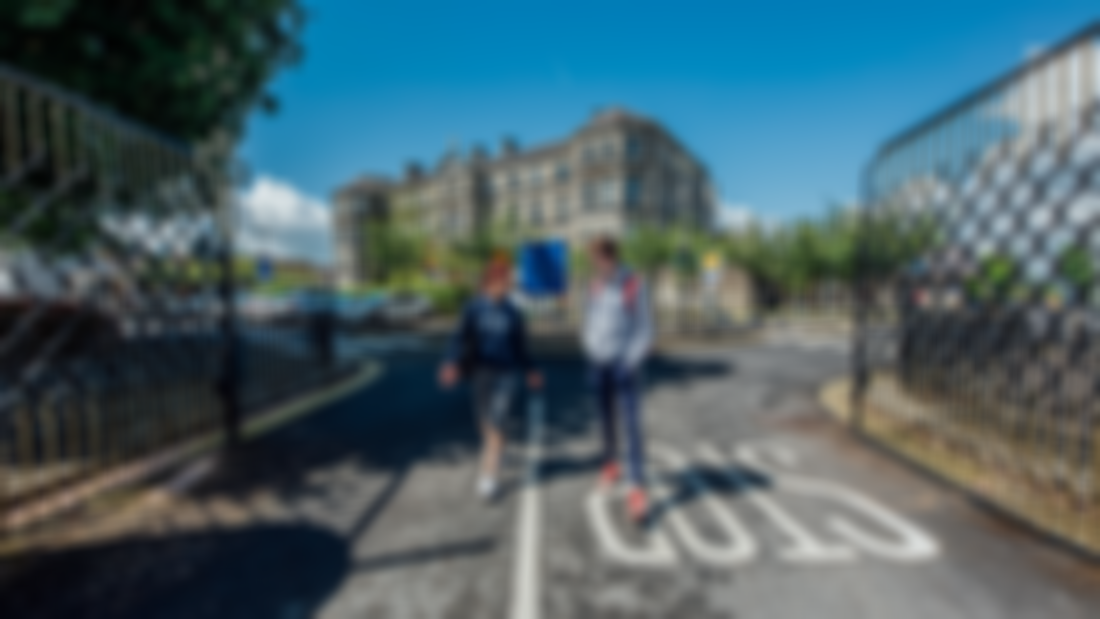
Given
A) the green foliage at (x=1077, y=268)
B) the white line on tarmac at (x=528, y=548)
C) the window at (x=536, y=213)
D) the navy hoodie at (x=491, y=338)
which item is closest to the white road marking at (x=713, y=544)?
the white line on tarmac at (x=528, y=548)

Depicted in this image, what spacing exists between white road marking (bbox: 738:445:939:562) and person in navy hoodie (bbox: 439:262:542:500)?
2230mm

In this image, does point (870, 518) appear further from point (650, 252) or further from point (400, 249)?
point (400, 249)

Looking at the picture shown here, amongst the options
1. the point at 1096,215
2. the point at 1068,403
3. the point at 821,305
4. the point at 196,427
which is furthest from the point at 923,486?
the point at 821,305

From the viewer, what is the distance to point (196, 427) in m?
4.91

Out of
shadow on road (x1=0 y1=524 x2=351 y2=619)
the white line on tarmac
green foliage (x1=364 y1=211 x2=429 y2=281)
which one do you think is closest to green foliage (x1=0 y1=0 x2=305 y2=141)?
shadow on road (x1=0 y1=524 x2=351 y2=619)

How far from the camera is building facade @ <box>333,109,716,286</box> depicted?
163ft

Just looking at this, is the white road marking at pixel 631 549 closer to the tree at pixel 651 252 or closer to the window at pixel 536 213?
the tree at pixel 651 252

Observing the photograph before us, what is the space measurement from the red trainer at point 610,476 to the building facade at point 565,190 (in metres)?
34.1

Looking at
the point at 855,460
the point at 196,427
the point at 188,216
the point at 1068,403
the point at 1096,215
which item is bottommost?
the point at 855,460

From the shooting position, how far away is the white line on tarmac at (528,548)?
7.90ft

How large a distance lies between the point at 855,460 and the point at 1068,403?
1.62 m

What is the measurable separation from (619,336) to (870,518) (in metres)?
2.08

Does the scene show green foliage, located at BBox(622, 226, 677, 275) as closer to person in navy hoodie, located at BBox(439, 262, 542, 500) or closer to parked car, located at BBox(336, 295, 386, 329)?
parked car, located at BBox(336, 295, 386, 329)

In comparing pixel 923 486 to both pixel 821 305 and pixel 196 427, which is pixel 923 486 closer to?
pixel 196 427
